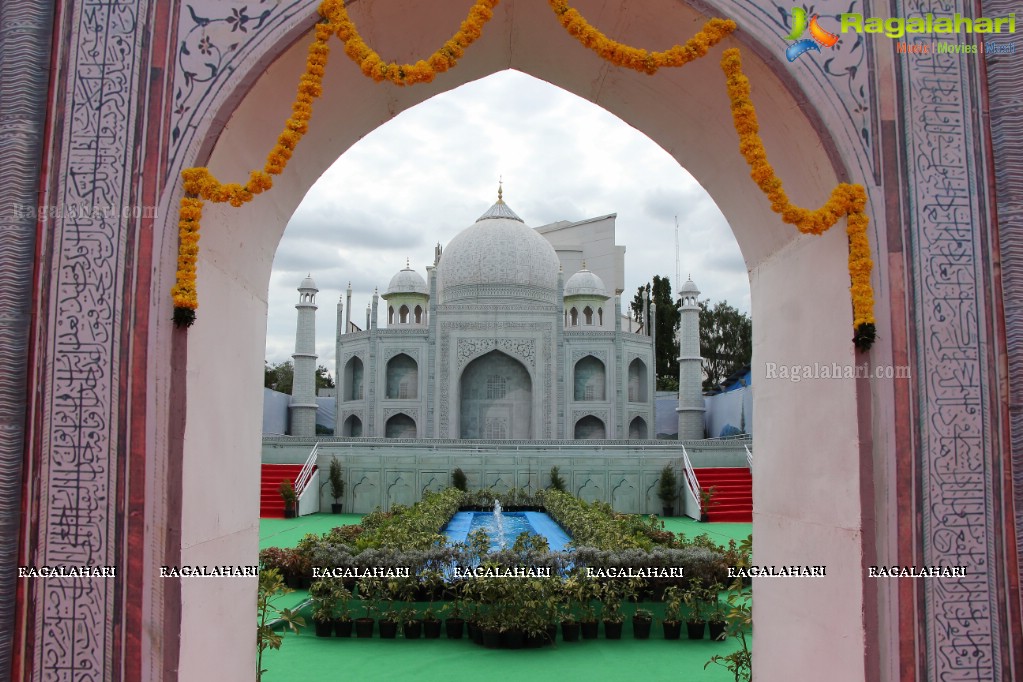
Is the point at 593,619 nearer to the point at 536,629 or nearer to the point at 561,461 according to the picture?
the point at 536,629

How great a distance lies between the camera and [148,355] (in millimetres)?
3662

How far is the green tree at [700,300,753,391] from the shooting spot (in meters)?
40.2

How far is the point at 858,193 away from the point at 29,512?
412 centimetres

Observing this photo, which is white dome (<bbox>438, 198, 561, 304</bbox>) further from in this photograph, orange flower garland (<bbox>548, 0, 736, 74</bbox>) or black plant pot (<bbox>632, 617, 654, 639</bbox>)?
orange flower garland (<bbox>548, 0, 736, 74</bbox>)

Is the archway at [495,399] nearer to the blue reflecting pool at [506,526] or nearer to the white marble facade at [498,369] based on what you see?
the white marble facade at [498,369]

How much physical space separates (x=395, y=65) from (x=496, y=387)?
2207 centimetres

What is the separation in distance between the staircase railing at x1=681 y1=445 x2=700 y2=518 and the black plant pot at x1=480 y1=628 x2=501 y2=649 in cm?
935

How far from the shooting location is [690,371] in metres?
27.4

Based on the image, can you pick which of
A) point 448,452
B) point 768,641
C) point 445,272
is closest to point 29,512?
point 768,641

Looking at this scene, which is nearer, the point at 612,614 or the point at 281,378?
the point at 612,614

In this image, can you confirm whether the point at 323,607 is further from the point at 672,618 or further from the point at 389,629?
the point at 672,618

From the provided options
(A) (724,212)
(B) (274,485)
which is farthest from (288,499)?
(A) (724,212)

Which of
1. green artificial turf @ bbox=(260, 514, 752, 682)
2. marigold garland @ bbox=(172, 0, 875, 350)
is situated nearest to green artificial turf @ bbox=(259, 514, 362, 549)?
green artificial turf @ bbox=(260, 514, 752, 682)

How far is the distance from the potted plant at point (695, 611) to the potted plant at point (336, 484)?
10.3 m
